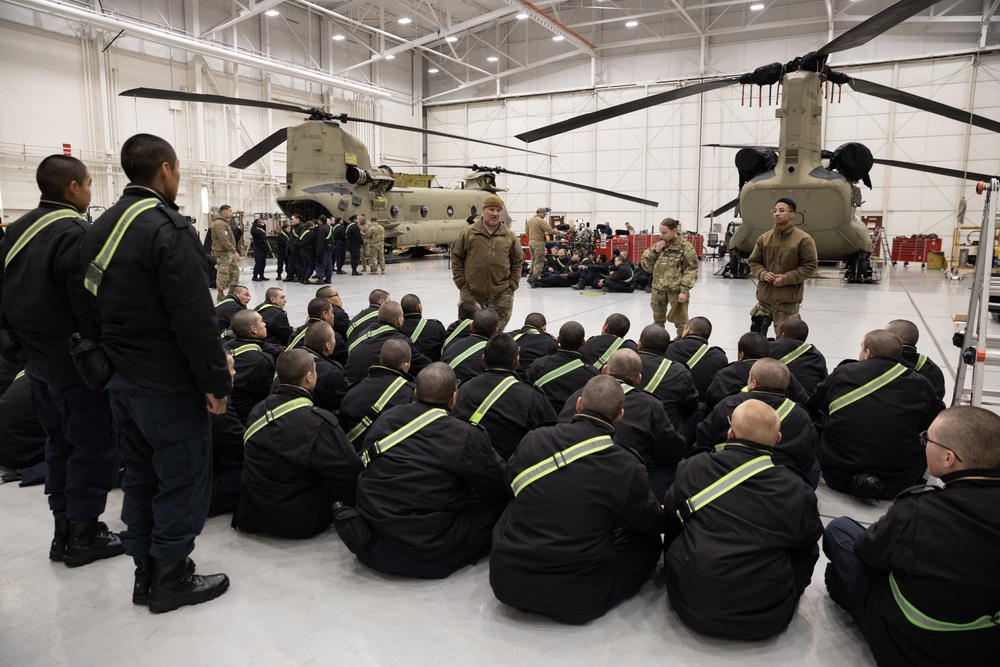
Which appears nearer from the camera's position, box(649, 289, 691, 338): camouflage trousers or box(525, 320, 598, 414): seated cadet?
box(525, 320, 598, 414): seated cadet

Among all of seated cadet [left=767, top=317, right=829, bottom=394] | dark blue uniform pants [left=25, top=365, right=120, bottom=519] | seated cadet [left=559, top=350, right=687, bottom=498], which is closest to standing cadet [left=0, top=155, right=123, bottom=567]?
dark blue uniform pants [left=25, top=365, right=120, bottom=519]

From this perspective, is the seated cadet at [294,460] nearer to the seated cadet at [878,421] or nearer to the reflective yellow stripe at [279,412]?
the reflective yellow stripe at [279,412]

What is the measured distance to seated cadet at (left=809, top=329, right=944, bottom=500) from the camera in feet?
11.8

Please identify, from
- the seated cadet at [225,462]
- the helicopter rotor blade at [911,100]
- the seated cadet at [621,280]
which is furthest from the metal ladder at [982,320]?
the seated cadet at [621,280]

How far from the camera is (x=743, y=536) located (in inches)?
93.8

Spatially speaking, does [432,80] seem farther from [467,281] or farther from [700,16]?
[467,281]

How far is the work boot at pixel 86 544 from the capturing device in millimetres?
3051

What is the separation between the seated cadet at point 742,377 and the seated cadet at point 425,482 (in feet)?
6.17

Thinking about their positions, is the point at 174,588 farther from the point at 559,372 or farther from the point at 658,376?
the point at 658,376

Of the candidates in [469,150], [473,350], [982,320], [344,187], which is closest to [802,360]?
[982,320]

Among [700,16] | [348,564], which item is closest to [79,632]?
[348,564]

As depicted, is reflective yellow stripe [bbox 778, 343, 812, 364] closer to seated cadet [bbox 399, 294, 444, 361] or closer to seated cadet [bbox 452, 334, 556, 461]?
seated cadet [bbox 452, 334, 556, 461]

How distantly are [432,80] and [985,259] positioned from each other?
2974 centimetres

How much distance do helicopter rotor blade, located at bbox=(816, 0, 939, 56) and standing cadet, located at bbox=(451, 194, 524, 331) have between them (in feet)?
11.5
